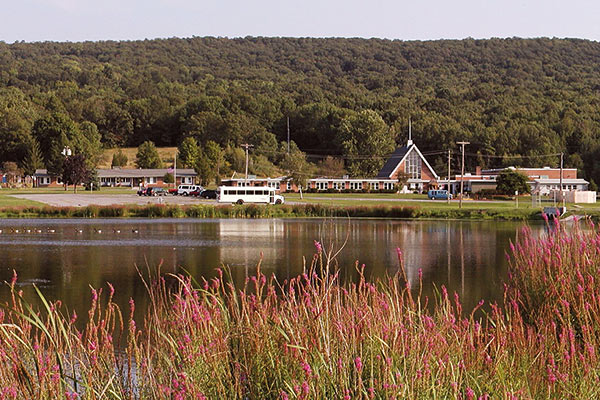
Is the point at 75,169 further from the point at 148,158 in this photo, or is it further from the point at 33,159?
the point at 148,158

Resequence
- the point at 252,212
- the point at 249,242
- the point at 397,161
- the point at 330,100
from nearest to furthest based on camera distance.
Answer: the point at 249,242
the point at 252,212
the point at 397,161
the point at 330,100

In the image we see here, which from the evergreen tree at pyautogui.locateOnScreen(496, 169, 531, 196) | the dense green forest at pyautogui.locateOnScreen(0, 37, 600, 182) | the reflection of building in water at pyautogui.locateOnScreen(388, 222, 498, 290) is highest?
the dense green forest at pyautogui.locateOnScreen(0, 37, 600, 182)

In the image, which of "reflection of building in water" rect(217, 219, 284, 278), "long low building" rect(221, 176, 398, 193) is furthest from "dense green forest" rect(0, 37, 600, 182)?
"reflection of building in water" rect(217, 219, 284, 278)

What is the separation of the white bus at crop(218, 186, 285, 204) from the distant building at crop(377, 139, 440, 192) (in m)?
31.4

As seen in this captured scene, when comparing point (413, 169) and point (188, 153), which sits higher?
point (188, 153)

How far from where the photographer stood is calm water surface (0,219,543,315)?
18219 mm

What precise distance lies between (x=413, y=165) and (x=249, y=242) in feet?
212

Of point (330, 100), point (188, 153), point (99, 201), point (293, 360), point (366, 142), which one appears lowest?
point (99, 201)

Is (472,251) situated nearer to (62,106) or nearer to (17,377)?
(17,377)

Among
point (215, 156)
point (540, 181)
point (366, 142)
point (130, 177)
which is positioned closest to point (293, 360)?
point (540, 181)

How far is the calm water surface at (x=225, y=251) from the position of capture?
59.8 feet

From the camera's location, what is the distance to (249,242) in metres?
→ 30.6

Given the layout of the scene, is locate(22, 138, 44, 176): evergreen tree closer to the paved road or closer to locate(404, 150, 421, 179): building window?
the paved road

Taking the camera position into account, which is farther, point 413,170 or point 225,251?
point 413,170
